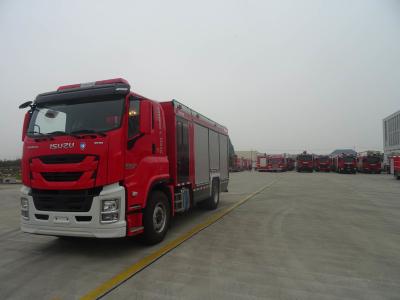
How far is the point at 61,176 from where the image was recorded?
490 cm

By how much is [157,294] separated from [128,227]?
1500 millimetres

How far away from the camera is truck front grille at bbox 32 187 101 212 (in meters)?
4.77

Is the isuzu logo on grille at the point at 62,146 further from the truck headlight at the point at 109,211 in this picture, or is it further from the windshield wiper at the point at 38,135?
the truck headlight at the point at 109,211

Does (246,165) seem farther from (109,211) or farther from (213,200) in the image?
(109,211)

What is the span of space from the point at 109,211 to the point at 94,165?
0.74m

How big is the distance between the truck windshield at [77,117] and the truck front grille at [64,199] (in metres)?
0.98

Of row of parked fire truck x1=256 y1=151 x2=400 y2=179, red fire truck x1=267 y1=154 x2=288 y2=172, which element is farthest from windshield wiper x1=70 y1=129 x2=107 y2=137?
red fire truck x1=267 y1=154 x2=288 y2=172

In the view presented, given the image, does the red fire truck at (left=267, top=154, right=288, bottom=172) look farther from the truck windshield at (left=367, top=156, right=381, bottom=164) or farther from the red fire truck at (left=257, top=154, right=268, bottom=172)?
the truck windshield at (left=367, top=156, right=381, bottom=164)

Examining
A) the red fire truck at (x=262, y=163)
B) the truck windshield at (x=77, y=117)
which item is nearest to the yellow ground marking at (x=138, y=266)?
the truck windshield at (x=77, y=117)

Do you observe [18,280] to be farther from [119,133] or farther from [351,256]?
[351,256]

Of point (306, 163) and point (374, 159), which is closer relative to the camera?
point (374, 159)

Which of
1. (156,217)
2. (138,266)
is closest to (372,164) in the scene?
(156,217)

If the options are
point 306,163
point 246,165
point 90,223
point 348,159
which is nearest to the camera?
point 90,223

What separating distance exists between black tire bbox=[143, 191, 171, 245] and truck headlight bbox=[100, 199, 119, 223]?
0.75 m
